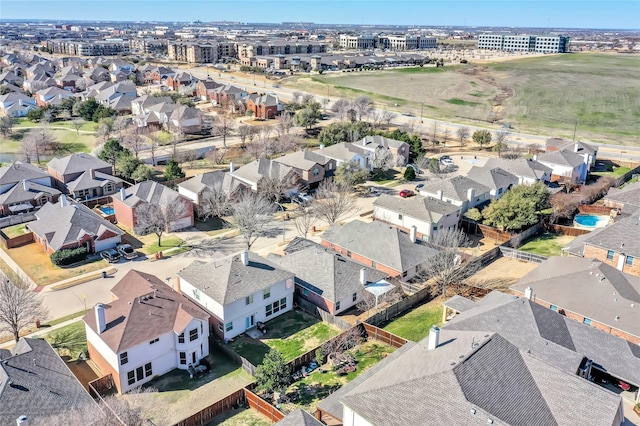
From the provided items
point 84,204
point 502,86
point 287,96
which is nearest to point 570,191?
point 84,204

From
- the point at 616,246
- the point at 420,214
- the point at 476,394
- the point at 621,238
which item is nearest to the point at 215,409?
the point at 476,394

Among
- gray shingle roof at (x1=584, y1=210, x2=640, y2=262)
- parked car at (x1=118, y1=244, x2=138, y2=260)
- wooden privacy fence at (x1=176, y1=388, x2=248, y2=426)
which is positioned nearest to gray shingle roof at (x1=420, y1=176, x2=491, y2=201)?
gray shingle roof at (x1=584, y1=210, x2=640, y2=262)

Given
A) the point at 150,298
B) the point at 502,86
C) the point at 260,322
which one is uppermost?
the point at 502,86

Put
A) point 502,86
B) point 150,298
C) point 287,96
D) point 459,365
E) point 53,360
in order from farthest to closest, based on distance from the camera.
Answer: point 502,86, point 287,96, point 150,298, point 53,360, point 459,365

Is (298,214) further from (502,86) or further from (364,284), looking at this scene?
(502,86)

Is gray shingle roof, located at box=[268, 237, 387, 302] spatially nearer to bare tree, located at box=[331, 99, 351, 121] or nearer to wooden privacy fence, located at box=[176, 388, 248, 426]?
wooden privacy fence, located at box=[176, 388, 248, 426]

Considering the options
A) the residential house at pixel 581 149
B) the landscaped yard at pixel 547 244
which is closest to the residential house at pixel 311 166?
the landscaped yard at pixel 547 244
